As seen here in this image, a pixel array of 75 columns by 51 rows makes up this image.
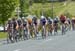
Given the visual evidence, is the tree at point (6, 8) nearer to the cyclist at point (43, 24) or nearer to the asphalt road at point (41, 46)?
the cyclist at point (43, 24)

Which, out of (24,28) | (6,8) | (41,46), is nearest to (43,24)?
(24,28)

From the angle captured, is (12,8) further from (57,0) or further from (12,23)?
(57,0)

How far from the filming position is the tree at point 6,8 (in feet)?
178

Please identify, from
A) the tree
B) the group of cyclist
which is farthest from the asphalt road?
the tree

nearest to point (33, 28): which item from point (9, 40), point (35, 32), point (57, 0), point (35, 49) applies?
point (35, 32)

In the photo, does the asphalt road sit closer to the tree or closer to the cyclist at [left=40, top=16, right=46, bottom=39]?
the cyclist at [left=40, top=16, right=46, bottom=39]

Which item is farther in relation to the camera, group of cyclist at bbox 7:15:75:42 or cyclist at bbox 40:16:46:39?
cyclist at bbox 40:16:46:39

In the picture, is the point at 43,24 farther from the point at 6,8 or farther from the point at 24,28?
the point at 6,8

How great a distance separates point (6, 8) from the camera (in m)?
54.9

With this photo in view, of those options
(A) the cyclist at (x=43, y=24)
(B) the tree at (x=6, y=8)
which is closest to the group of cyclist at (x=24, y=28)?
(A) the cyclist at (x=43, y=24)

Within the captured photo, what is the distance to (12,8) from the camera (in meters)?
54.7

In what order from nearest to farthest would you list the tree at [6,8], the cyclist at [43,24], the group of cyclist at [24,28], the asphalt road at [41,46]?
1. the asphalt road at [41,46]
2. the group of cyclist at [24,28]
3. the cyclist at [43,24]
4. the tree at [6,8]

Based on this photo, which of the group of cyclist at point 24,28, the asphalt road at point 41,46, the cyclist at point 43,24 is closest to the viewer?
the asphalt road at point 41,46

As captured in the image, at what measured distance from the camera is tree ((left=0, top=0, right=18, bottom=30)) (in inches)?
2137
